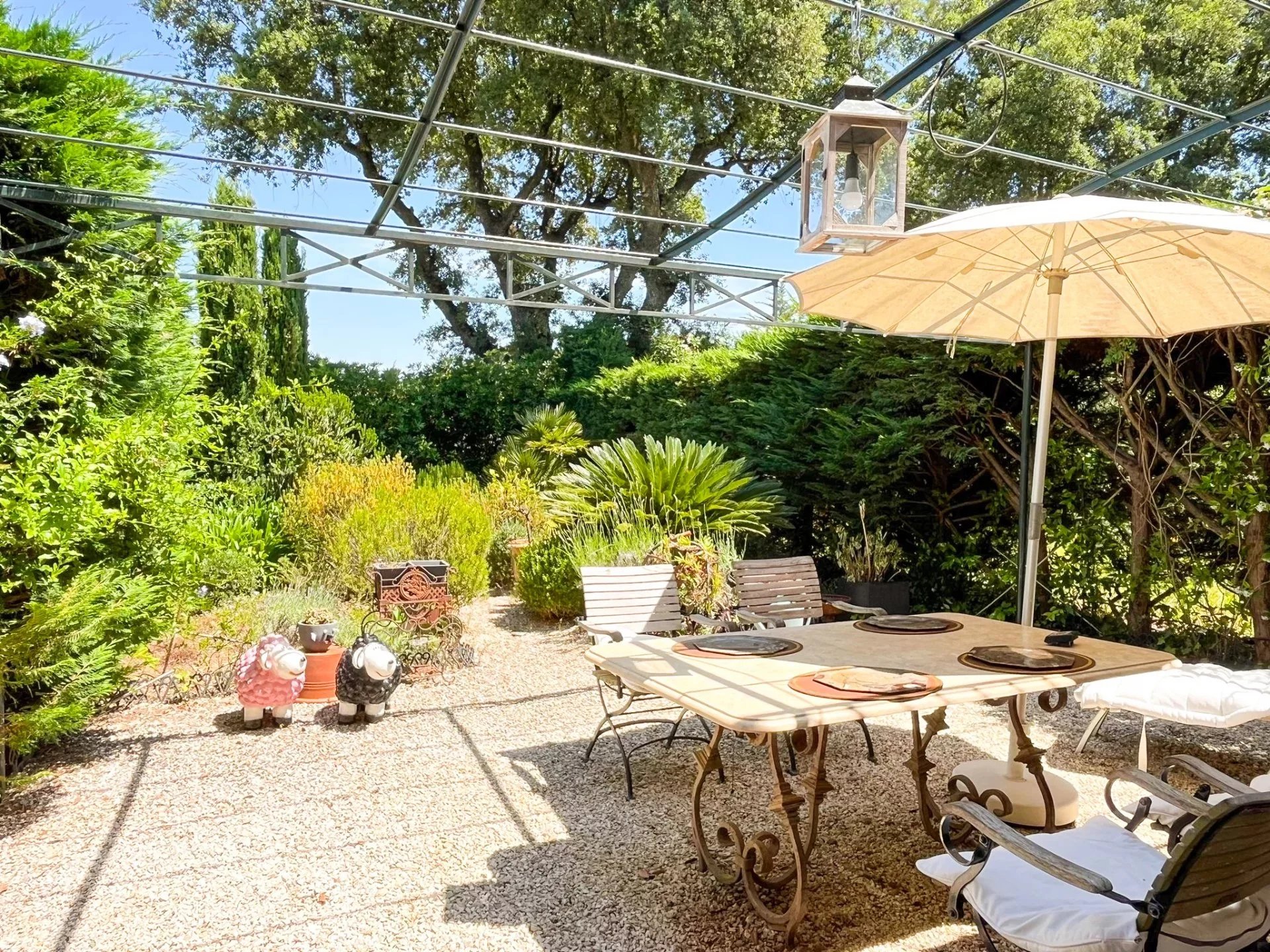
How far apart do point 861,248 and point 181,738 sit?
417 centimetres

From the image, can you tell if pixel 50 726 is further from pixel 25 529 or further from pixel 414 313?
pixel 414 313

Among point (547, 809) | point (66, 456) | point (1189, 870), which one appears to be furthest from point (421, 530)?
point (1189, 870)

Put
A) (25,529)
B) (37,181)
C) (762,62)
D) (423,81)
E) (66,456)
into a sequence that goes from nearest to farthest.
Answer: (25,529) → (66,456) → (37,181) → (762,62) → (423,81)

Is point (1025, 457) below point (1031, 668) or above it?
above

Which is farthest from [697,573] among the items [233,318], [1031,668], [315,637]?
[233,318]

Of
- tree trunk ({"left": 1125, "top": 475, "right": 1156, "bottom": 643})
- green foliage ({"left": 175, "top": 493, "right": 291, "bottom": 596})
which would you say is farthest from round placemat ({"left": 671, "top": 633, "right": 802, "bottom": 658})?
green foliage ({"left": 175, "top": 493, "right": 291, "bottom": 596})

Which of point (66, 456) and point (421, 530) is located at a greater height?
point (66, 456)

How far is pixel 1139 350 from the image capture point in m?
5.27

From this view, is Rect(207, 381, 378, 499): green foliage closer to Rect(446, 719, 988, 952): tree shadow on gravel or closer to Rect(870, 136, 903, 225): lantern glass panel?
Rect(446, 719, 988, 952): tree shadow on gravel

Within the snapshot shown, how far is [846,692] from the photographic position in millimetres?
2430

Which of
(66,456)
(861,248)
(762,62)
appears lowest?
(66,456)

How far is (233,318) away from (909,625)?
29.1 feet

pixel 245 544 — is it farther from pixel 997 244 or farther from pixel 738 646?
pixel 997 244

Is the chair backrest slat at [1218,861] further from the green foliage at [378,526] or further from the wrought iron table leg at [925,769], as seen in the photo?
the green foliage at [378,526]
